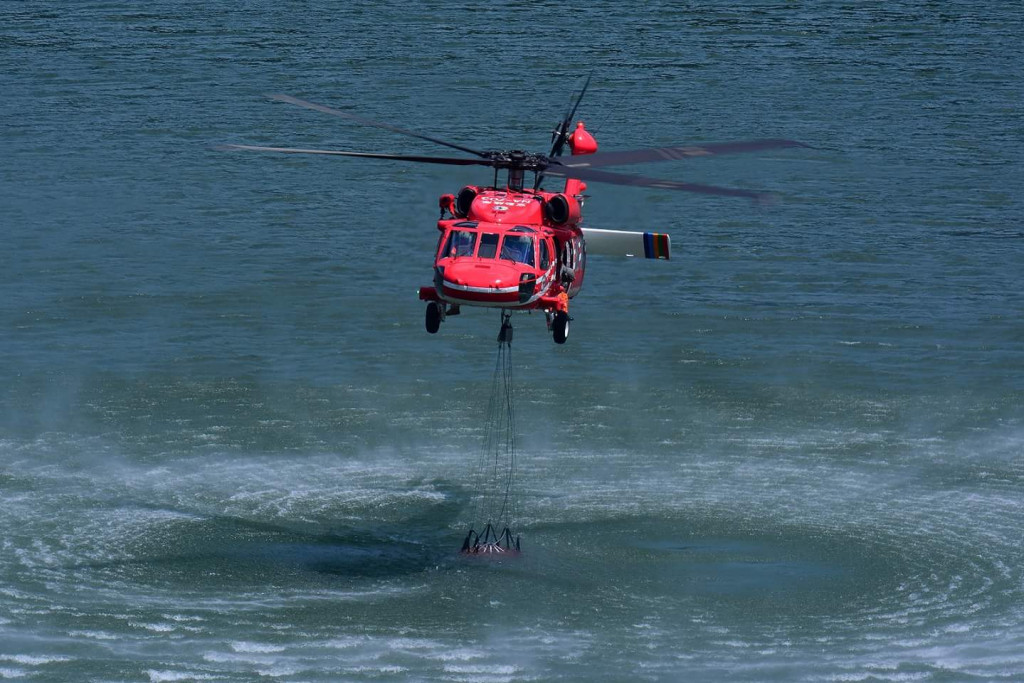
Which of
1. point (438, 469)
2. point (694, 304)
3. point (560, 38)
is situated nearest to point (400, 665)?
point (438, 469)

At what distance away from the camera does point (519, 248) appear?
4728 centimetres

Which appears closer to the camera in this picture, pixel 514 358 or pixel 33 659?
pixel 33 659

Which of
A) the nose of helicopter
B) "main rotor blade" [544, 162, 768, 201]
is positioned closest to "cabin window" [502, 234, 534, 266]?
the nose of helicopter

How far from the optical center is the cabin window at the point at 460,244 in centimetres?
4731

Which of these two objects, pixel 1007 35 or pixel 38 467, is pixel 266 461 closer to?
pixel 38 467

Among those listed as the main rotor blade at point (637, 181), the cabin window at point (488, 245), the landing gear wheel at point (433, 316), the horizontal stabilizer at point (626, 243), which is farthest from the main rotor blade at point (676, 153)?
the landing gear wheel at point (433, 316)

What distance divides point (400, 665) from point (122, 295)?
4215 cm

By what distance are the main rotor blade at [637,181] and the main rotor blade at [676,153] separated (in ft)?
1.09

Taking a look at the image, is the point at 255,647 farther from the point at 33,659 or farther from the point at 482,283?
the point at 482,283

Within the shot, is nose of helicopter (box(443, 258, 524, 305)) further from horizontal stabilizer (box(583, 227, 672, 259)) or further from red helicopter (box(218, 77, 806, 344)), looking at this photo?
horizontal stabilizer (box(583, 227, 672, 259))

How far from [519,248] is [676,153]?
17.2 ft

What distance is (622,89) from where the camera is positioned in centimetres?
12325

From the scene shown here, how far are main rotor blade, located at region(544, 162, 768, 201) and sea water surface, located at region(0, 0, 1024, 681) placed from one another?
21.6 feet

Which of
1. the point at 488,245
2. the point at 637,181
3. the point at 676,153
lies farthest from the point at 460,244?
the point at 676,153
